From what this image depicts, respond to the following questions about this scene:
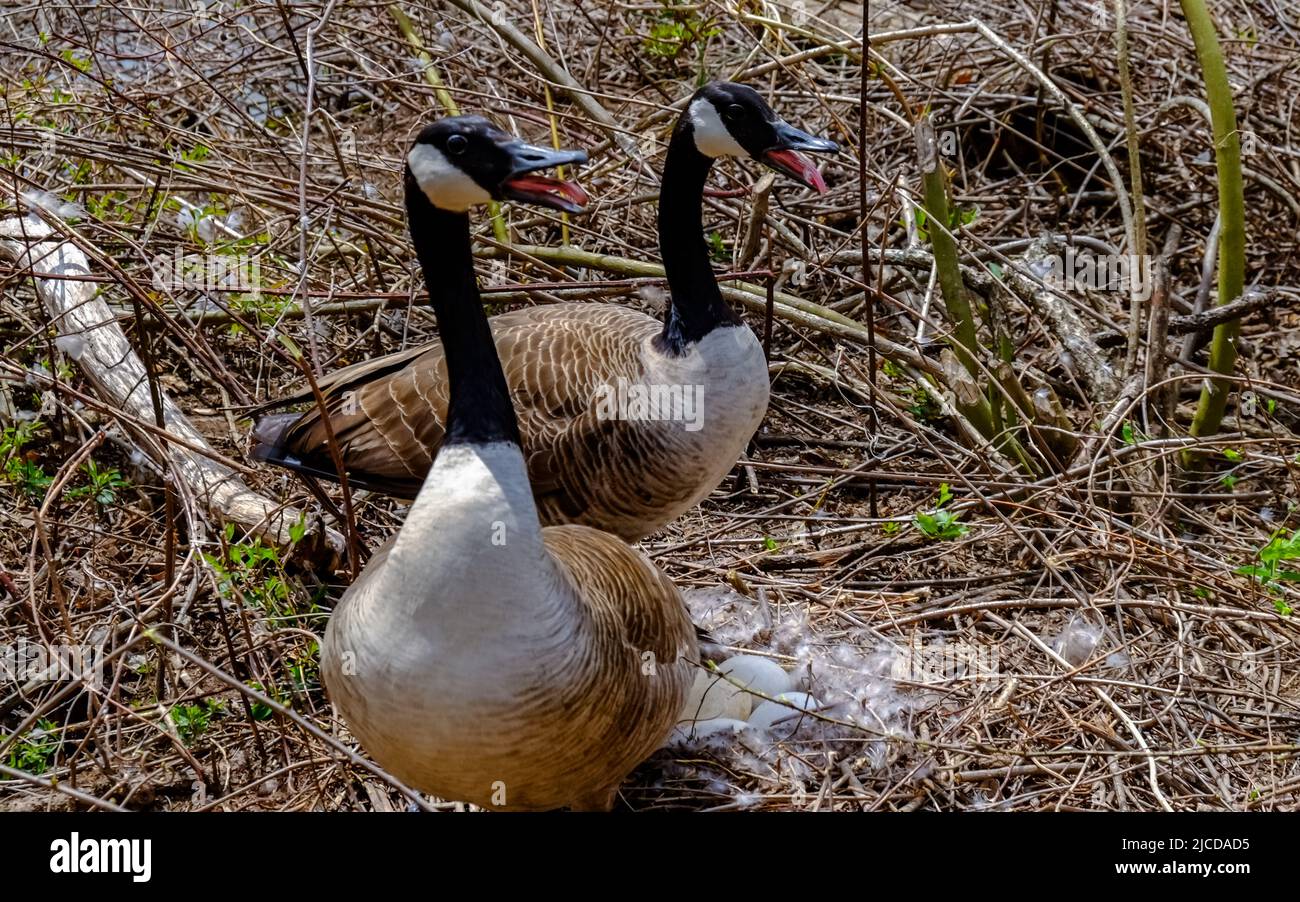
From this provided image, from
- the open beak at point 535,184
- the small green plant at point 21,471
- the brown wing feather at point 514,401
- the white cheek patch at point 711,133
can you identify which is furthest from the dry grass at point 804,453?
the white cheek patch at point 711,133

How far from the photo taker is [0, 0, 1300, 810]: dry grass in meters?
3.83

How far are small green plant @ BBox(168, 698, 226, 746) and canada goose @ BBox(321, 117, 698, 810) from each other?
1.03 metres

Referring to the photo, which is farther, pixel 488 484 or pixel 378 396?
pixel 378 396

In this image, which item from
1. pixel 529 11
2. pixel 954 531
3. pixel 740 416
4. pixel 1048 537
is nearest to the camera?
pixel 740 416

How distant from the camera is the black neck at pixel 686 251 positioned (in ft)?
14.1

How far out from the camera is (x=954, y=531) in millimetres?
4570

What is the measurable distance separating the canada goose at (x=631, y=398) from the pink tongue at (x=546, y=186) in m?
1.33

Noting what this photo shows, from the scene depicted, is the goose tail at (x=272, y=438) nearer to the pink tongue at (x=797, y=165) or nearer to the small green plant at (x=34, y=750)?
the small green plant at (x=34, y=750)

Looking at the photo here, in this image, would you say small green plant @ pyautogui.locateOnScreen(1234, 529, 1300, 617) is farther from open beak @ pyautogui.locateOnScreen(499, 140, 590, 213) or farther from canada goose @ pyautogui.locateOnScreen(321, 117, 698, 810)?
open beak @ pyautogui.locateOnScreen(499, 140, 590, 213)

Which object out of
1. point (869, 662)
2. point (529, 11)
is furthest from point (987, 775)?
point (529, 11)

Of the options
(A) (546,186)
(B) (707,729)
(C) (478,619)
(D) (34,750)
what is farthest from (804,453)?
(D) (34,750)

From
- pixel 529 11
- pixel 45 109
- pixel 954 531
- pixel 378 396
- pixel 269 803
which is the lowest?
pixel 269 803
